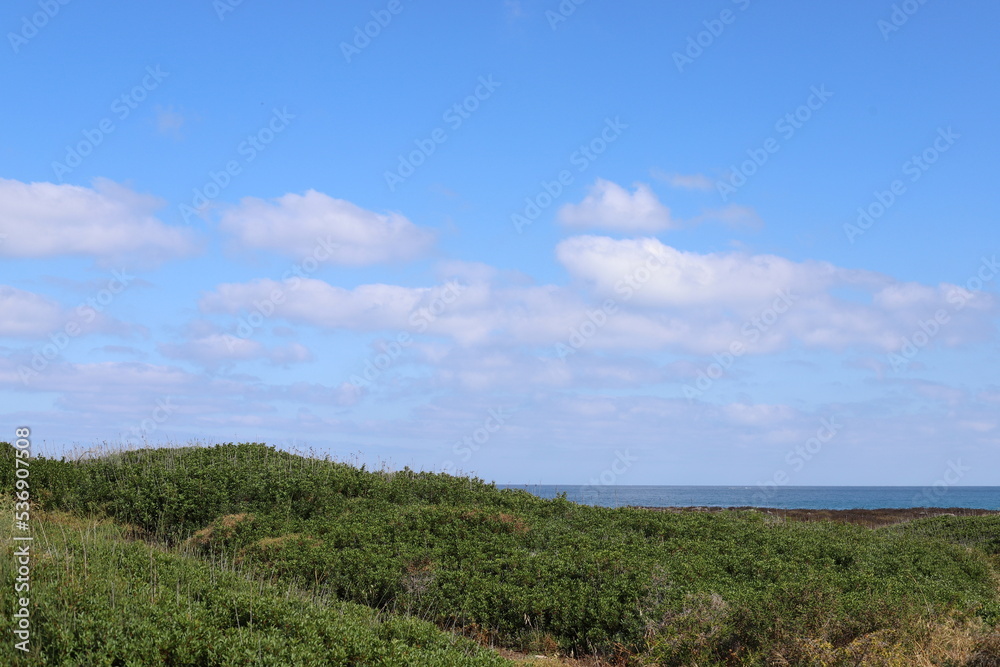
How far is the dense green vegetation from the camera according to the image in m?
7.54

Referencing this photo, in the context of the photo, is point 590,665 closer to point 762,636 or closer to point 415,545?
point 762,636

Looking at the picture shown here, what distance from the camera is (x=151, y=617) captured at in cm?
707

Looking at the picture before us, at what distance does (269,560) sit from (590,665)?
20.8ft

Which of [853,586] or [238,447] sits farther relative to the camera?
[238,447]

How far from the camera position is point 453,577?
11.8m

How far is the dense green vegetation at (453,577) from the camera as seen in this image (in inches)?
297

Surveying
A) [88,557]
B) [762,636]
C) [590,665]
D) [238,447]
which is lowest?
[590,665]

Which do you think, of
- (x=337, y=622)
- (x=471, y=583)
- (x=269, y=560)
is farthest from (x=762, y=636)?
(x=269, y=560)

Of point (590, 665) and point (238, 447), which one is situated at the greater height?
point (238, 447)

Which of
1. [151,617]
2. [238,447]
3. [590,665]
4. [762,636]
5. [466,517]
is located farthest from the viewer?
[238,447]

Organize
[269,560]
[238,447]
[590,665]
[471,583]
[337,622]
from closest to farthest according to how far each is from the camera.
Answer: [337,622] → [590,665] → [471,583] → [269,560] → [238,447]

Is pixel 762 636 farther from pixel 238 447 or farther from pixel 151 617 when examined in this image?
pixel 238 447

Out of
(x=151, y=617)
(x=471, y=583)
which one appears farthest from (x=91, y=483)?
(x=151, y=617)

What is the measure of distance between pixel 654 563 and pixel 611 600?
5.01 ft
